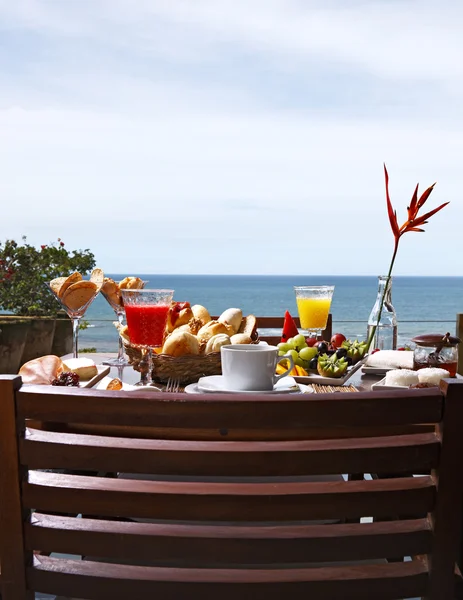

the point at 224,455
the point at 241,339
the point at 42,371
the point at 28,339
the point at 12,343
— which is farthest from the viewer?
the point at 28,339

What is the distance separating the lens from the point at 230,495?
2.65ft

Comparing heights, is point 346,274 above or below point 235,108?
below

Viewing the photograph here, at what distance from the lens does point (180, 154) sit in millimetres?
53688

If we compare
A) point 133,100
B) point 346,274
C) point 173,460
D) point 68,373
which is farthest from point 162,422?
point 346,274

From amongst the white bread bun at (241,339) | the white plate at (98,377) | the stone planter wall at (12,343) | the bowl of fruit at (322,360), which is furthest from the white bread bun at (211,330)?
the stone planter wall at (12,343)

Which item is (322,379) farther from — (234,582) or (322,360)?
(234,582)

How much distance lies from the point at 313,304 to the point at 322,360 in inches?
19.3

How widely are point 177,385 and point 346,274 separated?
314ft

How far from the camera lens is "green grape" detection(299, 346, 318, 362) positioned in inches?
77.3

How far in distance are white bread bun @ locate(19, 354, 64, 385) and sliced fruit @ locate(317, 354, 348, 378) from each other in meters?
0.71

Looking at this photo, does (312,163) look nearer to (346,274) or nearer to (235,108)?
(235,108)

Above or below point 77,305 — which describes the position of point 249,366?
below

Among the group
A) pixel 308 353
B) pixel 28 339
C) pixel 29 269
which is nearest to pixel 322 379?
pixel 308 353

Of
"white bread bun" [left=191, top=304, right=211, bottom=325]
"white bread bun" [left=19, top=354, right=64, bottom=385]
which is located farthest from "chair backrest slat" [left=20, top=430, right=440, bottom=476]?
"white bread bun" [left=191, top=304, right=211, bottom=325]
